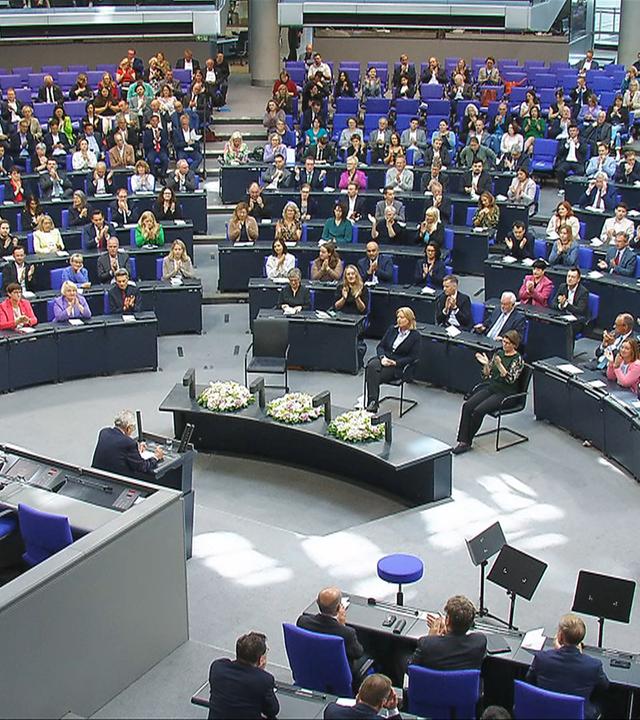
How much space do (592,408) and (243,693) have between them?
6297mm

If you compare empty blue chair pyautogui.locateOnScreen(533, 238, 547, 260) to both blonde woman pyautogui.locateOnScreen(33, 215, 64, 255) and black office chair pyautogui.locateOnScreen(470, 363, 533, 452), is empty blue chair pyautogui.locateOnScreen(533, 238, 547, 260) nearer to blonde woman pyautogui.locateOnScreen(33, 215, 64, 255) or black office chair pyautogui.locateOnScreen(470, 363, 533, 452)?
black office chair pyautogui.locateOnScreen(470, 363, 533, 452)

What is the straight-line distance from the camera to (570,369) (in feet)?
38.7

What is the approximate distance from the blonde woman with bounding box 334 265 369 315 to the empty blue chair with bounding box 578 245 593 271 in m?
2.95

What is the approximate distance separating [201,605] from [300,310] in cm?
577

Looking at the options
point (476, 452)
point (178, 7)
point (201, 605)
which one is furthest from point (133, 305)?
point (178, 7)

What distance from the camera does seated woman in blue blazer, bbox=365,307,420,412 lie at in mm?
12266

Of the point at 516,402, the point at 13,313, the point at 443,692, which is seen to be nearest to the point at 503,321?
the point at 516,402

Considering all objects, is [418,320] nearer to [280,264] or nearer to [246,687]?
[280,264]

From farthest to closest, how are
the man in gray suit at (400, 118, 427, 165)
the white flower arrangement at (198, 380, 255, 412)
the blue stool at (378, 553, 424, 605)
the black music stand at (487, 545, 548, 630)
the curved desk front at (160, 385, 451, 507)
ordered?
the man in gray suit at (400, 118, 427, 165) < the white flower arrangement at (198, 380, 255, 412) < the curved desk front at (160, 385, 451, 507) < the blue stool at (378, 553, 424, 605) < the black music stand at (487, 545, 548, 630)

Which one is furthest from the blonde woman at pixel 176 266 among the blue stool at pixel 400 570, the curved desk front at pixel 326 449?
the blue stool at pixel 400 570

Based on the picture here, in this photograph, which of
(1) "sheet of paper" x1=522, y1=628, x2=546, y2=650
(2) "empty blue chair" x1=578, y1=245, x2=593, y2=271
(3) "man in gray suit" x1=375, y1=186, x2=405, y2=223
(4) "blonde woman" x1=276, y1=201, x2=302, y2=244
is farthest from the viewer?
(3) "man in gray suit" x1=375, y1=186, x2=405, y2=223

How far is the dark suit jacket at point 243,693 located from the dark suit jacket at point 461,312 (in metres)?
7.61

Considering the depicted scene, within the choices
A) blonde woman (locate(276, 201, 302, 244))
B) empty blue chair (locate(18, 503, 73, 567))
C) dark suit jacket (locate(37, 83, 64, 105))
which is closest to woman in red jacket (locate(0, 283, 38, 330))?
blonde woman (locate(276, 201, 302, 244))

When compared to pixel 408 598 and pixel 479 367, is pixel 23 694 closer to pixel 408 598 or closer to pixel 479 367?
pixel 408 598
